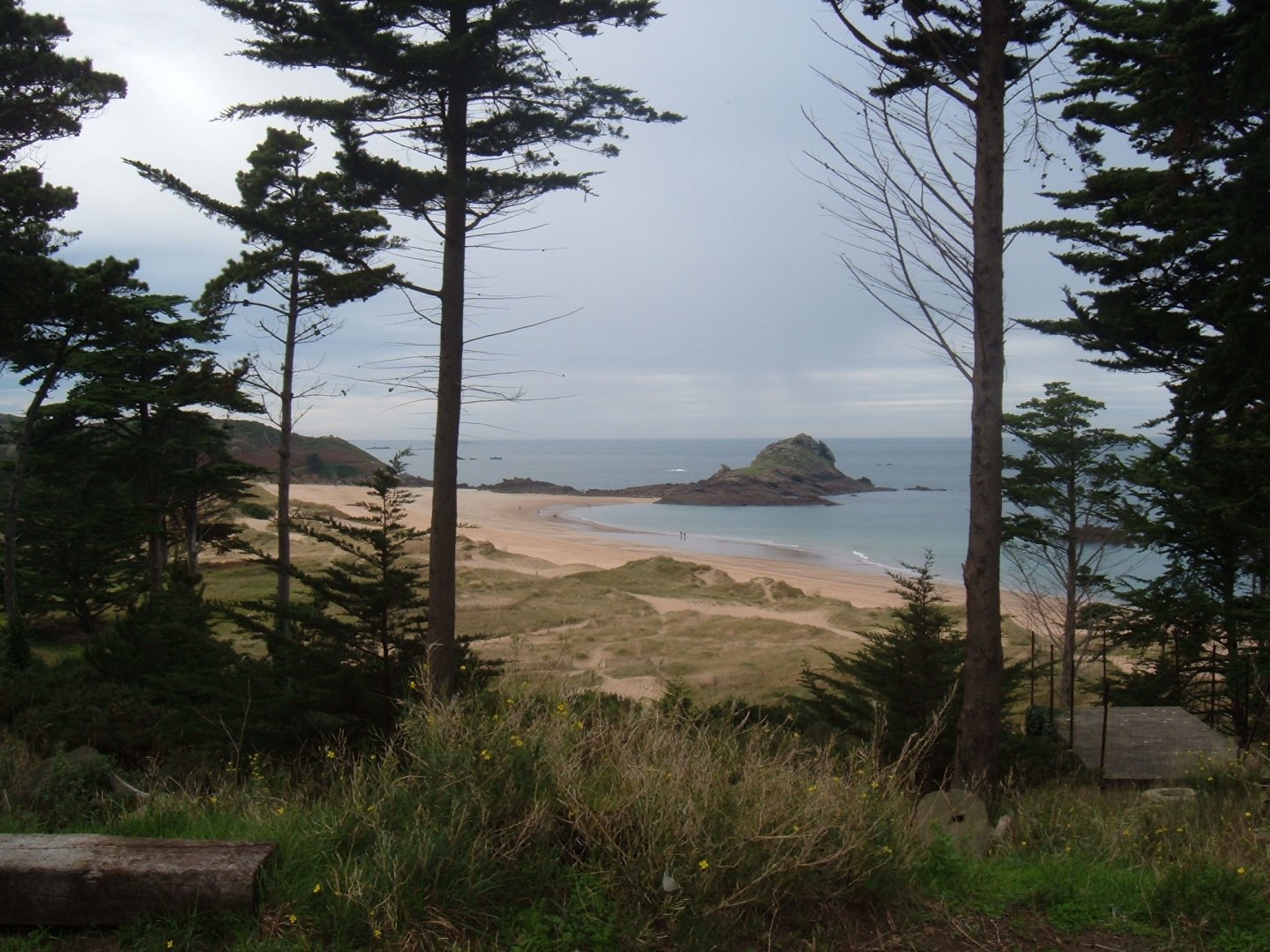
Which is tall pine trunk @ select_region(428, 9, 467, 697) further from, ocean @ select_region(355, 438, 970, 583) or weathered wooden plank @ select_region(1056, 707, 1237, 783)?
ocean @ select_region(355, 438, 970, 583)

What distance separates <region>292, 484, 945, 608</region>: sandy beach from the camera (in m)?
33.1

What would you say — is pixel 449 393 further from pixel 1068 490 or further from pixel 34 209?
pixel 1068 490

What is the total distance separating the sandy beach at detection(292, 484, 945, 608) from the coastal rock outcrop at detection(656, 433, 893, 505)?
15014mm

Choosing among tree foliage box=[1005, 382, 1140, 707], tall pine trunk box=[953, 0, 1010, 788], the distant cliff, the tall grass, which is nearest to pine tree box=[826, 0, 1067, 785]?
tall pine trunk box=[953, 0, 1010, 788]

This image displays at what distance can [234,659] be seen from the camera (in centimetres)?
1093

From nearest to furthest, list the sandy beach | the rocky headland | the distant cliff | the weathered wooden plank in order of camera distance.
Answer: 1. the weathered wooden plank
2. the sandy beach
3. the distant cliff
4. the rocky headland

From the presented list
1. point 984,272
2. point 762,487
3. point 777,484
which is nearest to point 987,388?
point 984,272

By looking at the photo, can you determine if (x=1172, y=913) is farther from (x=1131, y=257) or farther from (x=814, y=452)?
(x=814, y=452)

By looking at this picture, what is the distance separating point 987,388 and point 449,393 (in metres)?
5.75

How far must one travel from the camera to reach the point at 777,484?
8019 centimetres

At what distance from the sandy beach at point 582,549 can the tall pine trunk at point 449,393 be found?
12620 mm

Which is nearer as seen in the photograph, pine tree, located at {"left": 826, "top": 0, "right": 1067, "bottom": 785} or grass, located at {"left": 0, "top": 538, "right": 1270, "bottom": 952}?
grass, located at {"left": 0, "top": 538, "right": 1270, "bottom": 952}

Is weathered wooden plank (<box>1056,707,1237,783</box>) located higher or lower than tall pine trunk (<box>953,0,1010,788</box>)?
lower

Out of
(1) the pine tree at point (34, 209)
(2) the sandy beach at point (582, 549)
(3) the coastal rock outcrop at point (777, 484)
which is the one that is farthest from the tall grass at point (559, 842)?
(3) the coastal rock outcrop at point (777, 484)
